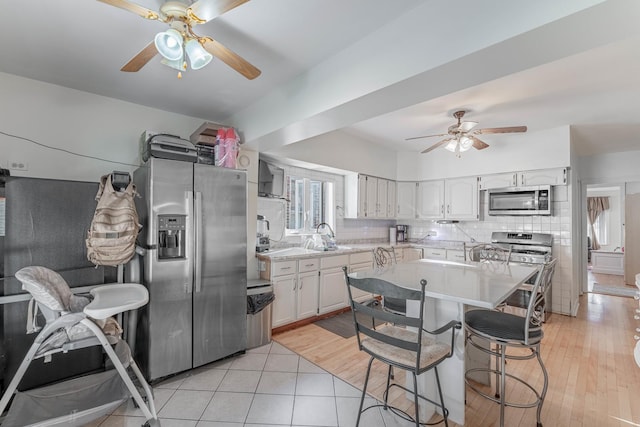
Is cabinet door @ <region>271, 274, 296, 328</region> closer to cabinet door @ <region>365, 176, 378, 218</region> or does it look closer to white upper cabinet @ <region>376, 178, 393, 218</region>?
cabinet door @ <region>365, 176, 378, 218</region>

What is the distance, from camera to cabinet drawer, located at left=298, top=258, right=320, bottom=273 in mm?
3386

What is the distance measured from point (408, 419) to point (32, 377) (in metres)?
2.67

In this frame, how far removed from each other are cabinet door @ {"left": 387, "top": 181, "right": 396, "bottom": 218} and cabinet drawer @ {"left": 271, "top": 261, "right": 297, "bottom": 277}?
2.51 m

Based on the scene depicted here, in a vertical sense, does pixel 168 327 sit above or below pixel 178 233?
below

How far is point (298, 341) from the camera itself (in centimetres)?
304

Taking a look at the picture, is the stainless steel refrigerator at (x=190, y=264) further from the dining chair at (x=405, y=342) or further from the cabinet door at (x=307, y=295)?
the dining chair at (x=405, y=342)

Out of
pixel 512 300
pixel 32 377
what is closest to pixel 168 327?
pixel 32 377

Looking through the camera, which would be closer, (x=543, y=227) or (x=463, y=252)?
(x=543, y=227)

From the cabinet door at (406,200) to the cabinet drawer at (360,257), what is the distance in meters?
1.49

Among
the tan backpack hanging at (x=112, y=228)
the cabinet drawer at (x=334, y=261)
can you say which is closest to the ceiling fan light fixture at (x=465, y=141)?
the cabinet drawer at (x=334, y=261)

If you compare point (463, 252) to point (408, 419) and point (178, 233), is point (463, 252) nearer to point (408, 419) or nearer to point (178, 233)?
point (408, 419)

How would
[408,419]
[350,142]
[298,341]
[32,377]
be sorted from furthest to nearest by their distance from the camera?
1. [350,142]
2. [298,341]
3. [32,377]
4. [408,419]

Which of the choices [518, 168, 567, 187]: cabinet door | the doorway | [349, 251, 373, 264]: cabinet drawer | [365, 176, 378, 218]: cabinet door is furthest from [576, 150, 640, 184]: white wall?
[349, 251, 373, 264]: cabinet drawer

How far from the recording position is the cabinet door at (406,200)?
535cm
